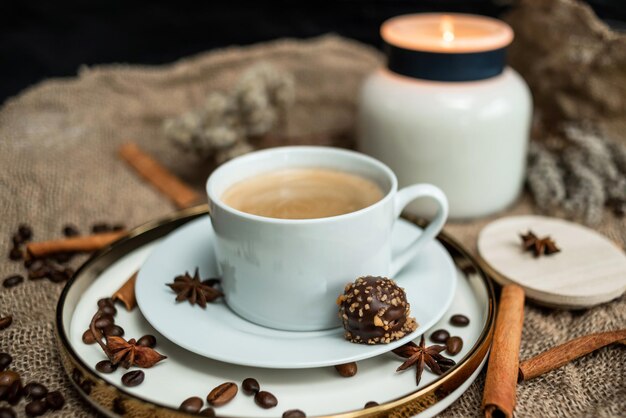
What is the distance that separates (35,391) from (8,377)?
0.17ft

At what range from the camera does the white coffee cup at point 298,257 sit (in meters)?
0.87

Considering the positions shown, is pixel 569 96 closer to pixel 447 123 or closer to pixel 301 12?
pixel 447 123

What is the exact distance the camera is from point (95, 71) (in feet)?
5.90

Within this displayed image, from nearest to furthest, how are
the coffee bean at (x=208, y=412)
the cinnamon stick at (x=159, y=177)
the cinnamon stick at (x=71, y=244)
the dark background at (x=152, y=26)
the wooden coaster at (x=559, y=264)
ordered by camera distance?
the coffee bean at (x=208, y=412) < the wooden coaster at (x=559, y=264) < the cinnamon stick at (x=71, y=244) < the cinnamon stick at (x=159, y=177) < the dark background at (x=152, y=26)

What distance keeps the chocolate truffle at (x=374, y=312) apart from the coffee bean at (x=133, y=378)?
0.95 ft

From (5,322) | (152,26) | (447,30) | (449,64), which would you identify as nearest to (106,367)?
(5,322)

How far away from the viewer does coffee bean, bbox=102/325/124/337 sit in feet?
3.07

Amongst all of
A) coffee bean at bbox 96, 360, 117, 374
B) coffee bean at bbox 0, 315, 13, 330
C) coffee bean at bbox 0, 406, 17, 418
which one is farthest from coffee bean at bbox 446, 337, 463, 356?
coffee bean at bbox 0, 315, 13, 330

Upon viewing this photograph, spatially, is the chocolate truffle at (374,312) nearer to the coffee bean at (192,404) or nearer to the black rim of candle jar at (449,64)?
the coffee bean at (192,404)

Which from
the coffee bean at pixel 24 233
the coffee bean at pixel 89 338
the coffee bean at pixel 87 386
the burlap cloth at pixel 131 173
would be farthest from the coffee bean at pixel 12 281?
the coffee bean at pixel 87 386

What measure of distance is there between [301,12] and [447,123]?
967 mm

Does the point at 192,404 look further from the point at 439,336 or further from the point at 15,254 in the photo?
the point at 15,254

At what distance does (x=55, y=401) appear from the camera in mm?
852

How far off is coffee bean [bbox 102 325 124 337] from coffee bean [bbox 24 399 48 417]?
0.13 metres
